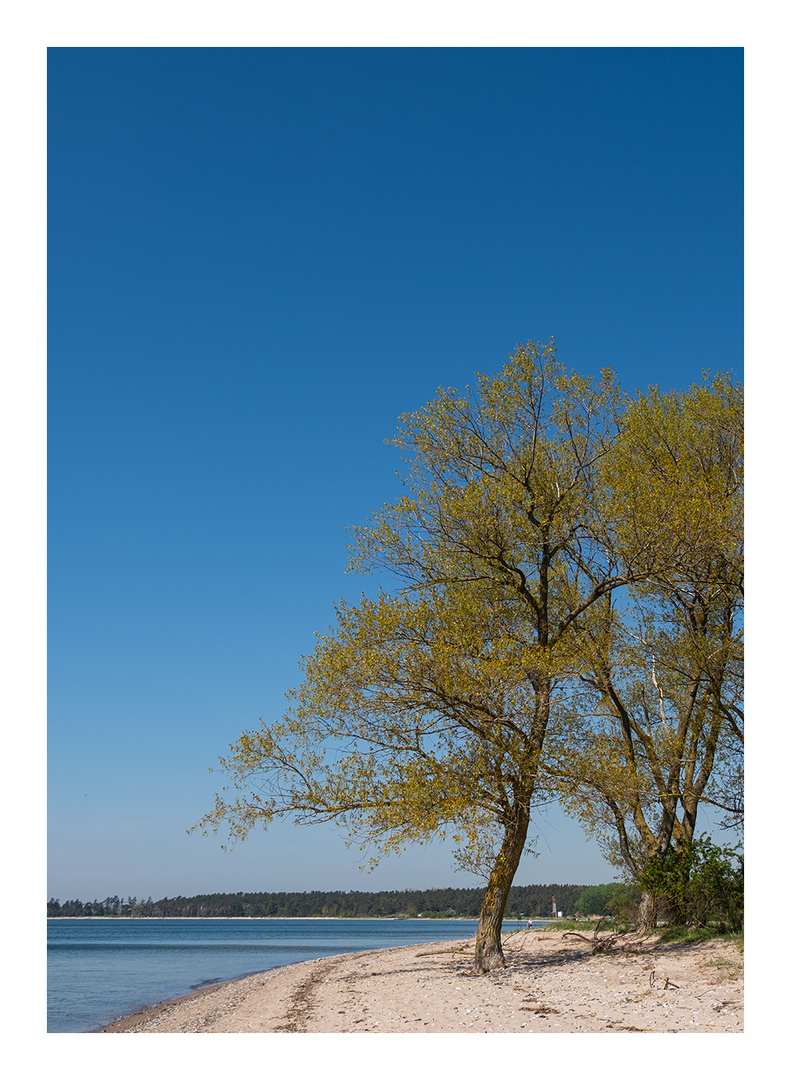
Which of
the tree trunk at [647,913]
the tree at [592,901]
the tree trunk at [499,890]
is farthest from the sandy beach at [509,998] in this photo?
the tree at [592,901]

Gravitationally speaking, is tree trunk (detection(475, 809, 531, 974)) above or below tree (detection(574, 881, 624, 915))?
above

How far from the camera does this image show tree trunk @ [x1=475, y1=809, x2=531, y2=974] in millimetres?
14039

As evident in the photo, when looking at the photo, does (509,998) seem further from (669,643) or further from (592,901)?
(592,901)

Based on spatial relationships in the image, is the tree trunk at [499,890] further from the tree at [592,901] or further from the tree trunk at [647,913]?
the tree at [592,901]

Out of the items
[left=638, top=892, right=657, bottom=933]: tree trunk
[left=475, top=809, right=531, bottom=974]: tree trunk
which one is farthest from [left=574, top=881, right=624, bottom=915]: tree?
[left=475, top=809, right=531, bottom=974]: tree trunk

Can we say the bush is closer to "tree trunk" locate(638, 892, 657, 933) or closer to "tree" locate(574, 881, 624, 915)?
"tree trunk" locate(638, 892, 657, 933)

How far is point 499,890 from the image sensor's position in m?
14.1

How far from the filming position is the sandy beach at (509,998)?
31.4 feet

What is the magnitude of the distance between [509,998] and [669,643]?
810 centimetres

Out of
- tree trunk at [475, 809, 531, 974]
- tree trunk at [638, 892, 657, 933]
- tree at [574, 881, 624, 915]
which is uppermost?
tree trunk at [475, 809, 531, 974]

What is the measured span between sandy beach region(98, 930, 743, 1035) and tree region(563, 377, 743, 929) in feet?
8.38

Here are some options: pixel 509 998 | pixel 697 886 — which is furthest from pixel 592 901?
pixel 509 998
